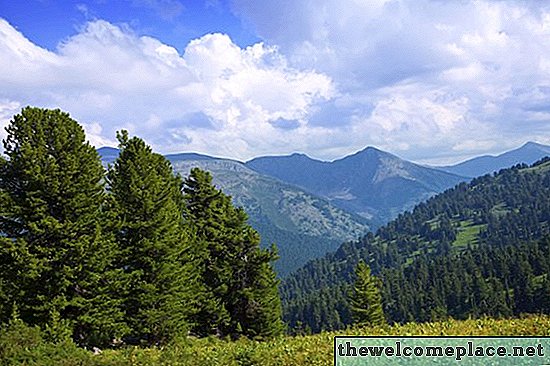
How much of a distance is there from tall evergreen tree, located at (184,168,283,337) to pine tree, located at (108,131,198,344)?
6.81m

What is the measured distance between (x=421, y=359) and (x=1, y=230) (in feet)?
68.3

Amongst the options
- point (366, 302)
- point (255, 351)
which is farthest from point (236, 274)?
point (366, 302)

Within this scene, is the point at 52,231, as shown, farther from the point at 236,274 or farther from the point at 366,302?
the point at 366,302

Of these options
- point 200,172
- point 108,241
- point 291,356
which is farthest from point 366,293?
point 291,356

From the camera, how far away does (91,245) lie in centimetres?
2491

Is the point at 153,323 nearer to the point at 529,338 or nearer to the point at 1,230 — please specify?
the point at 1,230

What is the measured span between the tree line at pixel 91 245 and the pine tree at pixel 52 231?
47 millimetres

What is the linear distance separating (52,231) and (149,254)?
5.95 metres

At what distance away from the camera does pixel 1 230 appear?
2486cm

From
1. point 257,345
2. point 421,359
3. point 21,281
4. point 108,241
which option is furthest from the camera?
point 108,241

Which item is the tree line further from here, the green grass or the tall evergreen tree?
the green grass

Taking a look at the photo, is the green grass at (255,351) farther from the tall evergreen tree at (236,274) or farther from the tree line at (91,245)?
the tall evergreen tree at (236,274)

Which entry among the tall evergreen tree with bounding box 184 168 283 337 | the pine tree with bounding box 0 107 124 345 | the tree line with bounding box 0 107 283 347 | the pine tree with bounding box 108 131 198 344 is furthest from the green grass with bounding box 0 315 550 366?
the tall evergreen tree with bounding box 184 168 283 337

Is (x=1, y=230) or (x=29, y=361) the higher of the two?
(x=1, y=230)
